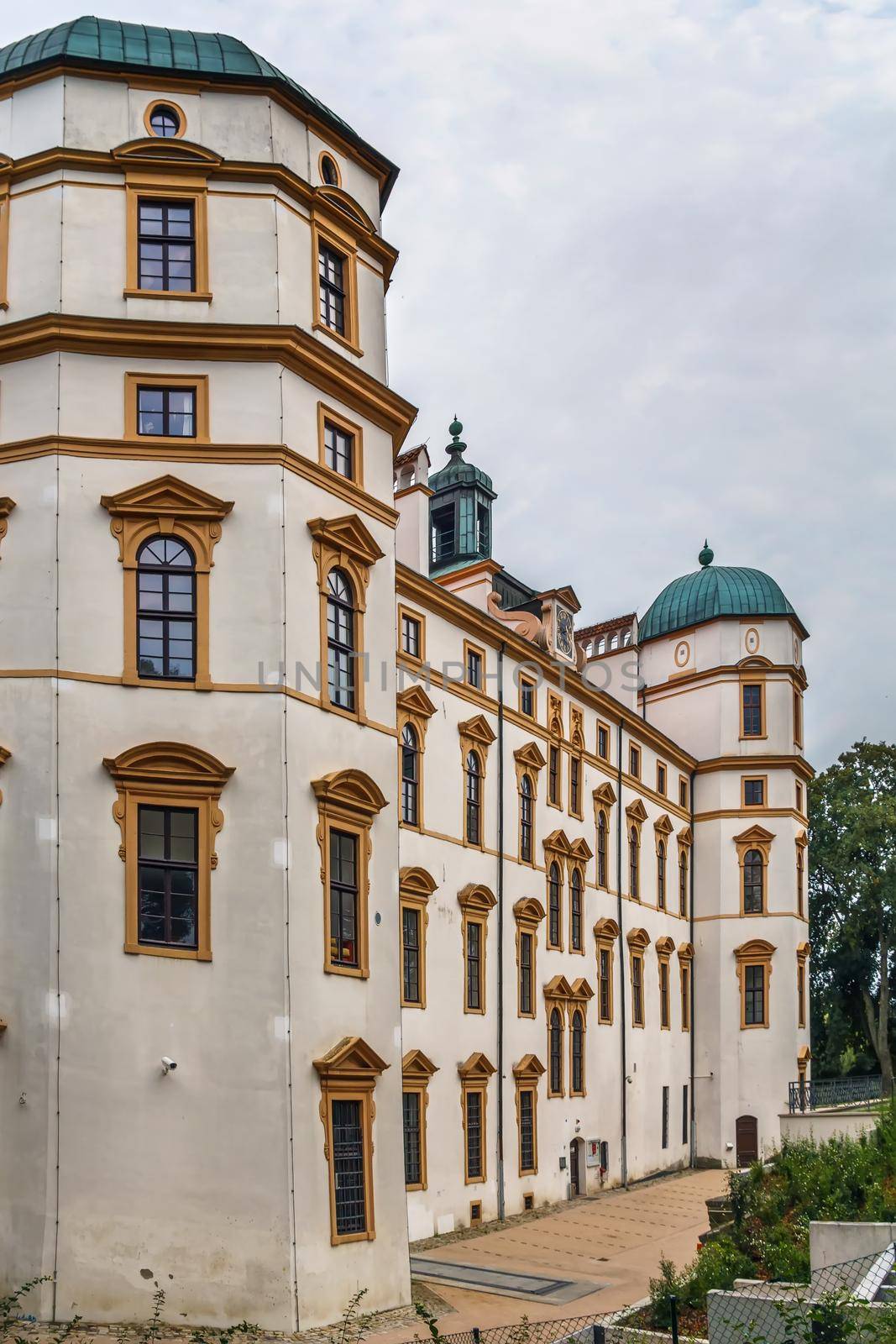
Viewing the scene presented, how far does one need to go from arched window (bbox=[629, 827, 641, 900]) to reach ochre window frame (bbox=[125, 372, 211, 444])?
28.5 metres

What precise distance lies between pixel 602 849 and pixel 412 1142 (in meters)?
15.7

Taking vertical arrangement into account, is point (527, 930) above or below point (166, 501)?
below

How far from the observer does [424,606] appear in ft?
116

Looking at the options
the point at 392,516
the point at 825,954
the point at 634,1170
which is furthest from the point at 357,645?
the point at 825,954

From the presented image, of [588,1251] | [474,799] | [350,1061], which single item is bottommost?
[588,1251]

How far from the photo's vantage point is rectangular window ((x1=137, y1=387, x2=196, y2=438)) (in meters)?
23.6

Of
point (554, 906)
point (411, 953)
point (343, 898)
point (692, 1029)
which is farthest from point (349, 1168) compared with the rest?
point (692, 1029)

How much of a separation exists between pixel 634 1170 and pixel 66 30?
114 ft

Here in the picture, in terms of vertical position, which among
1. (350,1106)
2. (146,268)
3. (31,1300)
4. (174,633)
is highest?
(146,268)

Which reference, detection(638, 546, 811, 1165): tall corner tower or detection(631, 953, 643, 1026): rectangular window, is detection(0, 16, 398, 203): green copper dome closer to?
detection(631, 953, 643, 1026): rectangular window

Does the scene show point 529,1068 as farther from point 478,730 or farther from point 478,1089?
point 478,730

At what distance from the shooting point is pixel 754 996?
2106 inches

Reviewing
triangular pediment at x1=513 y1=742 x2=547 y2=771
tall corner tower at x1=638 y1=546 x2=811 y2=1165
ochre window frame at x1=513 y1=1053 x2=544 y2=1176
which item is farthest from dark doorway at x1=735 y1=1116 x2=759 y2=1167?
triangular pediment at x1=513 y1=742 x2=547 y2=771

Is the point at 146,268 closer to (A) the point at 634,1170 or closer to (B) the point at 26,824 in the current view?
(B) the point at 26,824
